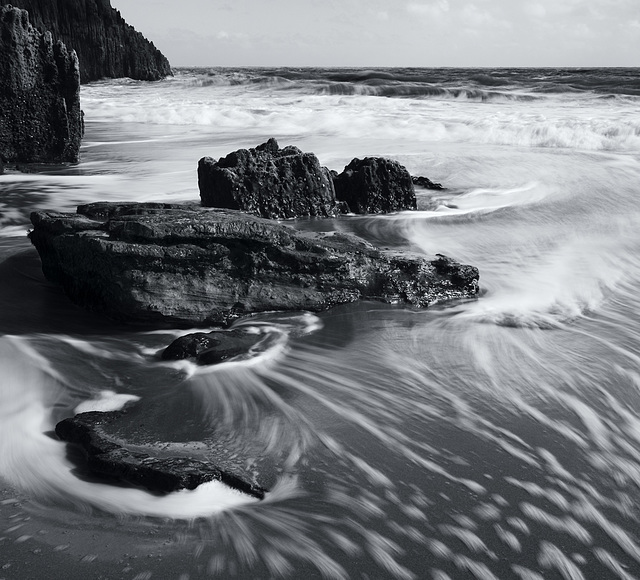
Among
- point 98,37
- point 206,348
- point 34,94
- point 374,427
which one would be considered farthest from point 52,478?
point 98,37


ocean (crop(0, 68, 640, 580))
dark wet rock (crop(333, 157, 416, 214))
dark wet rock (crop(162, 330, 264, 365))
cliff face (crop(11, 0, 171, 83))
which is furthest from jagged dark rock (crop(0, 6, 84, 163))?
cliff face (crop(11, 0, 171, 83))

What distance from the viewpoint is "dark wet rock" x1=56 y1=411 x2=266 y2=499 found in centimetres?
237

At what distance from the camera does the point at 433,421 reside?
3033 millimetres

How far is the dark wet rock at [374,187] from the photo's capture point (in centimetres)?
688

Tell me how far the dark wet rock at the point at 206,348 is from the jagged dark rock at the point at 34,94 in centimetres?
656

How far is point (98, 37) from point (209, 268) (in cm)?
4727

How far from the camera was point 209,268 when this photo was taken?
4035 millimetres

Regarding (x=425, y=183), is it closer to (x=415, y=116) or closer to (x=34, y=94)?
(x=34, y=94)

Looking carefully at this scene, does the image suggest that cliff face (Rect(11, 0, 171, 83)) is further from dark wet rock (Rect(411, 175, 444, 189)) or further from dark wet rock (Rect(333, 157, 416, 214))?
dark wet rock (Rect(333, 157, 416, 214))

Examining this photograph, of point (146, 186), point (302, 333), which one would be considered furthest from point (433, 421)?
point (146, 186)

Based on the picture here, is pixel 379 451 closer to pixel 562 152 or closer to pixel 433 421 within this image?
pixel 433 421

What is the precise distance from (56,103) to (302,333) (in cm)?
672

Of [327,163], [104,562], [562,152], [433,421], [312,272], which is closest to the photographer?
[104,562]

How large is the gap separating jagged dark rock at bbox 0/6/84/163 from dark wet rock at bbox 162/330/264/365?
656 cm
